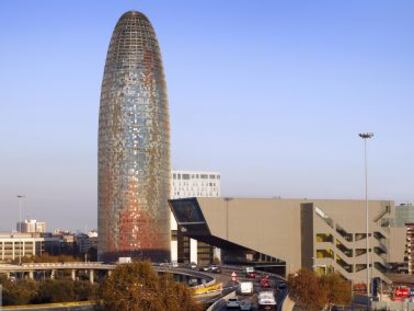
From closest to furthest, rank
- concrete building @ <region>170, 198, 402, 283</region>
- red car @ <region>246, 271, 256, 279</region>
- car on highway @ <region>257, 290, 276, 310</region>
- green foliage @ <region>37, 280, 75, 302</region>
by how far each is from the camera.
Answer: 1. car on highway @ <region>257, 290, 276, 310</region>
2. green foliage @ <region>37, 280, 75, 302</region>
3. red car @ <region>246, 271, 256, 279</region>
4. concrete building @ <region>170, 198, 402, 283</region>

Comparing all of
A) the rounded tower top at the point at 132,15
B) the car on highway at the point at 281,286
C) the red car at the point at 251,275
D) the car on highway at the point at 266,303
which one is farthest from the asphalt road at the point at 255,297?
the rounded tower top at the point at 132,15

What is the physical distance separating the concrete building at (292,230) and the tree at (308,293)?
64400 millimetres

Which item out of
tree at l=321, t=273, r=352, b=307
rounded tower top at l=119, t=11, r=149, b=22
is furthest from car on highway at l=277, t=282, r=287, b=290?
rounded tower top at l=119, t=11, r=149, b=22

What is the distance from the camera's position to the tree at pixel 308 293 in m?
67.8

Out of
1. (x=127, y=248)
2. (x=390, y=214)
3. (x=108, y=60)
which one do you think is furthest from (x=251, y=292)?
(x=108, y=60)

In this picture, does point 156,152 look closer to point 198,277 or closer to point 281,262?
point 281,262

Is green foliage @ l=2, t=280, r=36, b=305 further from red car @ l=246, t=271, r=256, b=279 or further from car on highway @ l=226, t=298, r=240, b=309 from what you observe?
car on highway @ l=226, t=298, r=240, b=309

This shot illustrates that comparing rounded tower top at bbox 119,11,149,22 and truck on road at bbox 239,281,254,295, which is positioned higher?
rounded tower top at bbox 119,11,149,22

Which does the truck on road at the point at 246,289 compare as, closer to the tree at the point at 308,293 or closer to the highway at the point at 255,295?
the highway at the point at 255,295

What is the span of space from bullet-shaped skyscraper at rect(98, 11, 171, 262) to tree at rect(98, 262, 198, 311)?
11719cm

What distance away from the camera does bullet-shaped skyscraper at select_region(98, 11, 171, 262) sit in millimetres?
168125

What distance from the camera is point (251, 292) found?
7362cm

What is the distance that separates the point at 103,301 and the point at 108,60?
12883 cm

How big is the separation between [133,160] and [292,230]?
4378 cm
